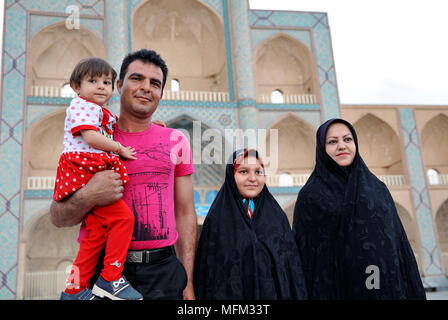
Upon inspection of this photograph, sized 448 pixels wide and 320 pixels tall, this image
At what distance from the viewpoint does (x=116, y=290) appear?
142 centimetres

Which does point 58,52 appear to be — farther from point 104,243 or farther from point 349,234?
point 349,234

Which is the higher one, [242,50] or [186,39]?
[186,39]

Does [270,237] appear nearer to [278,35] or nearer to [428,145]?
[278,35]

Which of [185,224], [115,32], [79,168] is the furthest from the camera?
[115,32]

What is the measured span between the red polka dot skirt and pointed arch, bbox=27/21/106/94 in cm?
1005

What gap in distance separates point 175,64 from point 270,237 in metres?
11.5

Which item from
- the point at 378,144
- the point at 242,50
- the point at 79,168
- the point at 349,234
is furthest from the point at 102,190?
the point at 378,144

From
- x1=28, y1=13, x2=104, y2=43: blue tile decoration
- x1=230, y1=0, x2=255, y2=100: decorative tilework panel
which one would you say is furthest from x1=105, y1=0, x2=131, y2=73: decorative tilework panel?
x1=230, y1=0, x2=255, y2=100: decorative tilework panel

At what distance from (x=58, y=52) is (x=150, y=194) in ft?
38.2

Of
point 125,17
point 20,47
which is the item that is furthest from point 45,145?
point 125,17

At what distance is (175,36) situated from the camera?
12.7 m

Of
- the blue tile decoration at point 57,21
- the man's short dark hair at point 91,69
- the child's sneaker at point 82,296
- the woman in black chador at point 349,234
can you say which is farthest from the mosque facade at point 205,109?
the child's sneaker at point 82,296

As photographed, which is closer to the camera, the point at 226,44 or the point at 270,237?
the point at 270,237

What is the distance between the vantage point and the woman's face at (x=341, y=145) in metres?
2.16
